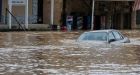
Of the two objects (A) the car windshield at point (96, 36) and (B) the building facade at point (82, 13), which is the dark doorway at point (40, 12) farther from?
(A) the car windshield at point (96, 36)

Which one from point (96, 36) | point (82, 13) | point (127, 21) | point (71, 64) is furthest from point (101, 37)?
point (127, 21)

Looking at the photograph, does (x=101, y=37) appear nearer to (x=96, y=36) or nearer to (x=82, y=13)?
(x=96, y=36)

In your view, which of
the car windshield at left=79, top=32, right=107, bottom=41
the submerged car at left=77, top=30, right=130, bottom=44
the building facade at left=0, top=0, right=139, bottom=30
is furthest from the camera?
the building facade at left=0, top=0, right=139, bottom=30

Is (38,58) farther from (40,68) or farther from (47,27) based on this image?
(47,27)

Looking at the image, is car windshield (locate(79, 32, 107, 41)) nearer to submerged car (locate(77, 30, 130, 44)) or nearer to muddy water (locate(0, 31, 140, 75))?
submerged car (locate(77, 30, 130, 44))

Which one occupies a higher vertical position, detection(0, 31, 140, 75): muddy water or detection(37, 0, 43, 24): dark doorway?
detection(37, 0, 43, 24): dark doorway

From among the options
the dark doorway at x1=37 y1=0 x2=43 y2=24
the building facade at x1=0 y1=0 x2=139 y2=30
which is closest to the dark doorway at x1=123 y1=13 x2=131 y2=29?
the building facade at x1=0 y1=0 x2=139 y2=30

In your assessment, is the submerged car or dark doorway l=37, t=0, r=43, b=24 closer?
the submerged car

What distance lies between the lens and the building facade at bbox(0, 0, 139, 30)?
6034cm

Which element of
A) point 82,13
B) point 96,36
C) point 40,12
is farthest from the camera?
point 82,13

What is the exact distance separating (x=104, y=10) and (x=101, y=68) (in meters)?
52.5

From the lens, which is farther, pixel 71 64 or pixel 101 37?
pixel 101 37

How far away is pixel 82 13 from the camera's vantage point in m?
67.0

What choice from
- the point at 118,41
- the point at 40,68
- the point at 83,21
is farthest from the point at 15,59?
the point at 83,21
